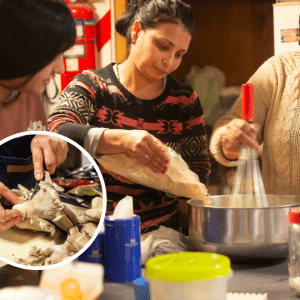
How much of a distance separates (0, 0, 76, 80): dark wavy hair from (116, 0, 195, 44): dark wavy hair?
268mm

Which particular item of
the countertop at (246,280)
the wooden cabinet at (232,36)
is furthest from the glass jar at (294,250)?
the wooden cabinet at (232,36)

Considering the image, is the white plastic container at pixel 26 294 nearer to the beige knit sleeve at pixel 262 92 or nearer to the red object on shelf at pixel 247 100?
the red object on shelf at pixel 247 100

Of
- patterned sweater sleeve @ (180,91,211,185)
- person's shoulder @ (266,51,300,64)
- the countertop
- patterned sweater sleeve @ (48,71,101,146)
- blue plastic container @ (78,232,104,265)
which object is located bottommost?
the countertop

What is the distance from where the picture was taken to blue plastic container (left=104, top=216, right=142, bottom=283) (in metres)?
0.75

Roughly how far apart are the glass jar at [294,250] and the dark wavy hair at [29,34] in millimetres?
579

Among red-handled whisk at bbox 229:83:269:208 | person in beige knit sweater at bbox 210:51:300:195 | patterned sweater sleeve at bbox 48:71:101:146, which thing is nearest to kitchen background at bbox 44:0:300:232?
person in beige knit sweater at bbox 210:51:300:195

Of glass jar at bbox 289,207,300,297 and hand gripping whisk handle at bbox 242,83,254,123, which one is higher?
hand gripping whisk handle at bbox 242,83,254,123

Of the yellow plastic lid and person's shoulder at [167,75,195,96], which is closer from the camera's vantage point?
the yellow plastic lid

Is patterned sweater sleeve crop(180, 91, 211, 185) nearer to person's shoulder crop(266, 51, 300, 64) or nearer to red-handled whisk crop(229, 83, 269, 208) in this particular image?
red-handled whisk crop(229, 83, 269, 208)

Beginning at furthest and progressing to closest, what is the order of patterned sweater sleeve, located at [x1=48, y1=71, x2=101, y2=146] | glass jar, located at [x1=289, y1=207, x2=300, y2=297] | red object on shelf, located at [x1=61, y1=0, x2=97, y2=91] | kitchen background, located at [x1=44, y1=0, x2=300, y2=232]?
kitchen background, located at [x1=44, y1=0, x2=300, y2=232] → red object on shelf, located at [x1=61, y1=0, x2=97, y2=91] → patterned sweater sleeve, located at [x1=48, y1=71, x2=101, y2=146] → glass jar, located at [x1=289, y1=207, x2=300, y2=297]

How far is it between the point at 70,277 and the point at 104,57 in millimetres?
700

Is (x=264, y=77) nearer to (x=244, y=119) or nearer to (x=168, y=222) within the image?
(x=244, y=119)

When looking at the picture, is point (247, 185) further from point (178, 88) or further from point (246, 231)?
point (178, 88)

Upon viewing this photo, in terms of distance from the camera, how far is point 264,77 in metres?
1.17
